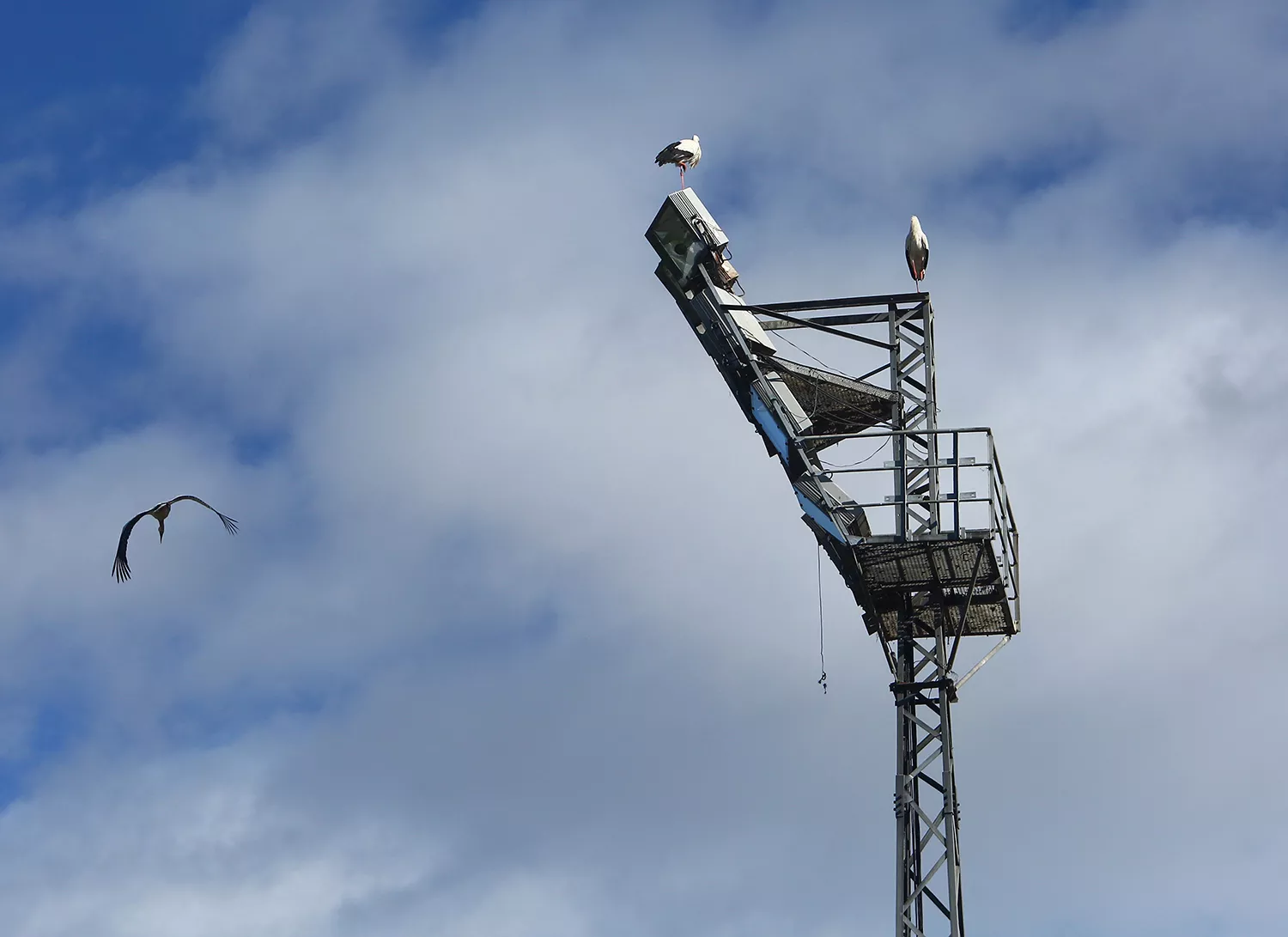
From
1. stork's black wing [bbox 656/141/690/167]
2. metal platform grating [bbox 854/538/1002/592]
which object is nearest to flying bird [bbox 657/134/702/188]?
stork's black wing [bbox 656/141/690/167]

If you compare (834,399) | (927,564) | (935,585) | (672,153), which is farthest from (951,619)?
(672,153)

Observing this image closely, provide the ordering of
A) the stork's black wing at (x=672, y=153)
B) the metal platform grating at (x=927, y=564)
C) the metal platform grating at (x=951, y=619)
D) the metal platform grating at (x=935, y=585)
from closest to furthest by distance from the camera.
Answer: the metal platform grating at (x=927, y=564)
the metal platform grating at (x=935, y=585)
the metal platform grating at (x=951, y=619)
the stork's black wing at (x=672, y=153)

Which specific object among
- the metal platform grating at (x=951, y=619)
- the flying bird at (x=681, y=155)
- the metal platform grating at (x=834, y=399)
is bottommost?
the metal platform grating at (x=951, y=619)

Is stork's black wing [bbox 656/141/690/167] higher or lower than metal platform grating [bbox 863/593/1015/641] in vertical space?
higher

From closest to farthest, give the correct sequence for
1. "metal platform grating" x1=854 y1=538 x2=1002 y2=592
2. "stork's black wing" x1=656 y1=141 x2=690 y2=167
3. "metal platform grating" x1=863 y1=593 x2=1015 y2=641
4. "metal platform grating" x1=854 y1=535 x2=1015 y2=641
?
"metal platform grating" x1=854 y1=538 x2=1002 y2=592 → "metal platform grating" x1=854 y1=535 x2=1015 y2=641 → "metal platform grating" x1=863 y1=593 x2=1015 y2=641 → "stork's black wing" x1=656 y1=141 x2=690 y2=167

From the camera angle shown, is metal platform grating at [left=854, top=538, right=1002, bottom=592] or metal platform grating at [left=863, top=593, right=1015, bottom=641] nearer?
metal platform grating at [left=854, top=538, right=1002, bottom=592]

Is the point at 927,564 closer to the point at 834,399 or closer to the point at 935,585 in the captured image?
the point at 935,585

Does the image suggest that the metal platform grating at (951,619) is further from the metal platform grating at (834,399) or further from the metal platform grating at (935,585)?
the metal platform grating at (834,399)

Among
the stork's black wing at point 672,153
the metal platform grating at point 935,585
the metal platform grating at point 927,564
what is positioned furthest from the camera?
the stork's black wing at point 672,153

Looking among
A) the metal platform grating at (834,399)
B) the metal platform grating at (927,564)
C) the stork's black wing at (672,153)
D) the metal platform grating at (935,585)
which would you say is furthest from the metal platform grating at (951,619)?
the stork's black wing at (672,153)

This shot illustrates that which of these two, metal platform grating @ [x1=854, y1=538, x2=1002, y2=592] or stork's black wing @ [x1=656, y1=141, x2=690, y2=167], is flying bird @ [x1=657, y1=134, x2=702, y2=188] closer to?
stork's black wing @ [x1=656, y1=141, x2=690, y2=167]

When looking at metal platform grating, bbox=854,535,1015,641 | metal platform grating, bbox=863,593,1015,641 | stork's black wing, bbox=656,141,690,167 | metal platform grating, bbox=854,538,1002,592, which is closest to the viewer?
metal platform grating, bbox=854,538,1002,592

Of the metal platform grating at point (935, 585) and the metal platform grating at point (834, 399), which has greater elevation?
the metal platform grating at point (834, 399)

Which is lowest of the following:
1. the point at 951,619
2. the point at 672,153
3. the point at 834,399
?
the point at 951,619
